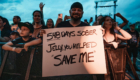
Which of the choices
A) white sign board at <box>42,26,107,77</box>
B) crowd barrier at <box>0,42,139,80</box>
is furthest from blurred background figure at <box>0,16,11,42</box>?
white sign board at <box>42,26,107,77</box>

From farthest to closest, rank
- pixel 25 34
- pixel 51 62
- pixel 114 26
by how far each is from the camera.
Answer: pixel 114 26 < pixel 25 34 < pixel 51 62

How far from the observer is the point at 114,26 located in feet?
6.08

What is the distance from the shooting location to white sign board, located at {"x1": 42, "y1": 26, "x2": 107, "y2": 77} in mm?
1336

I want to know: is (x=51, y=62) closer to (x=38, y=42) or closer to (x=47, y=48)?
(x=47, y=48)

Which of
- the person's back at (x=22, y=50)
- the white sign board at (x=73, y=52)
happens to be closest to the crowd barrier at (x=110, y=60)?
the person's back at (x=22, y=50)

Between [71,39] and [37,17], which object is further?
[37,17]

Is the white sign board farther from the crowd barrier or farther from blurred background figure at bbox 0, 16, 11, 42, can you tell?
blurred background figure at bbox 0, 16, 11, 42

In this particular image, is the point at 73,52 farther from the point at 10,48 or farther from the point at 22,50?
the point at 10,48

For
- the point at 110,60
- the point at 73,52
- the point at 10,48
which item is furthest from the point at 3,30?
the point at 110,60

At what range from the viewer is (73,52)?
1379mm

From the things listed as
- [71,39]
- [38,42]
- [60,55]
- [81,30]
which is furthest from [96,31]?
[38,42]

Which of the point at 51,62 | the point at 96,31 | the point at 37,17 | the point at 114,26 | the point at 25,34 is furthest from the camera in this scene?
the point at 37,17

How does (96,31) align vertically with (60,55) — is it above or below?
above

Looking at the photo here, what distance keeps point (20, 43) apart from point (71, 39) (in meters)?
0.96
